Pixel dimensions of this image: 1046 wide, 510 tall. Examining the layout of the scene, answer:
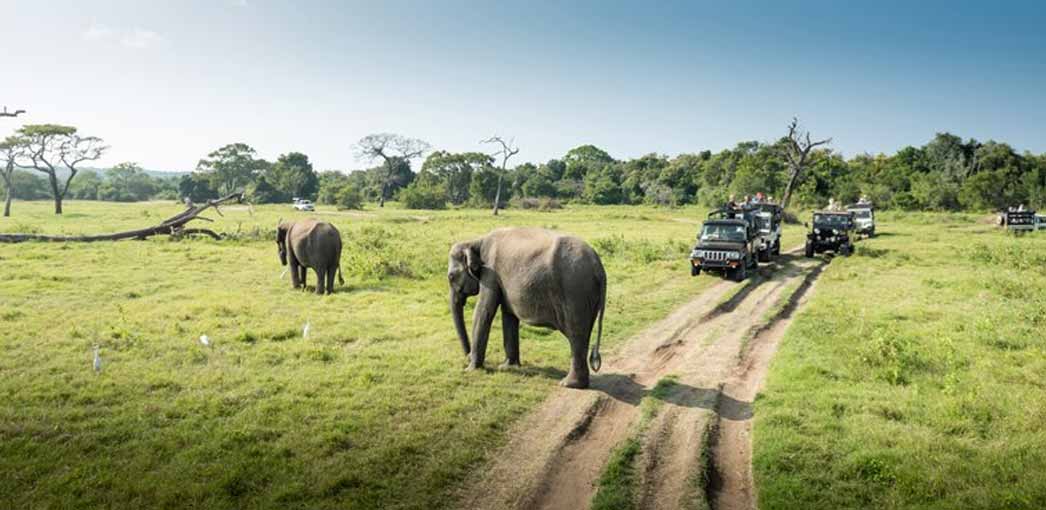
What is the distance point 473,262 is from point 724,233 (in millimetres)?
14021

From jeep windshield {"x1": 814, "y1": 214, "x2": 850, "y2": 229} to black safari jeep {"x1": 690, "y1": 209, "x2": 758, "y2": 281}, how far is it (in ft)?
21.9

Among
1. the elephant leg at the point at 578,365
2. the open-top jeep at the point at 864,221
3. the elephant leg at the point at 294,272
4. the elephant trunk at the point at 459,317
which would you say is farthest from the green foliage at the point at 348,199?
the elephant leg at the point at 578,365

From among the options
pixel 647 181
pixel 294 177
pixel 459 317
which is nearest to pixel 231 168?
pixel 294 177

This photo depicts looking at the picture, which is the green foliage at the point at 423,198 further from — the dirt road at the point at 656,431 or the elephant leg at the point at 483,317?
the elephant leg at the point at 483,317

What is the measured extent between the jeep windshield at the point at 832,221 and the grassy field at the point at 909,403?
966 centimetres

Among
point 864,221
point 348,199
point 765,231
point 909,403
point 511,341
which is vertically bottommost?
point 909,403

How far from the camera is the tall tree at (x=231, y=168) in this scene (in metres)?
87.9

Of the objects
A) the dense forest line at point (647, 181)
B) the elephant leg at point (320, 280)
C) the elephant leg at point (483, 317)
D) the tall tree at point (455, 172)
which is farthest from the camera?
the tall tree at point (455, 172)

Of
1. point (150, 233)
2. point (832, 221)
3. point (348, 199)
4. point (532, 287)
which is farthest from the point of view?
point (348, 199)

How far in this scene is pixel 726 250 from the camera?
67.1 ft

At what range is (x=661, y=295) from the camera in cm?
1767

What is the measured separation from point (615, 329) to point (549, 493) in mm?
7238

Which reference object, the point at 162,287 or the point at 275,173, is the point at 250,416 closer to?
the point at 162,287

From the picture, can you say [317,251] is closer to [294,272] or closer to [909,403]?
[294,272]
